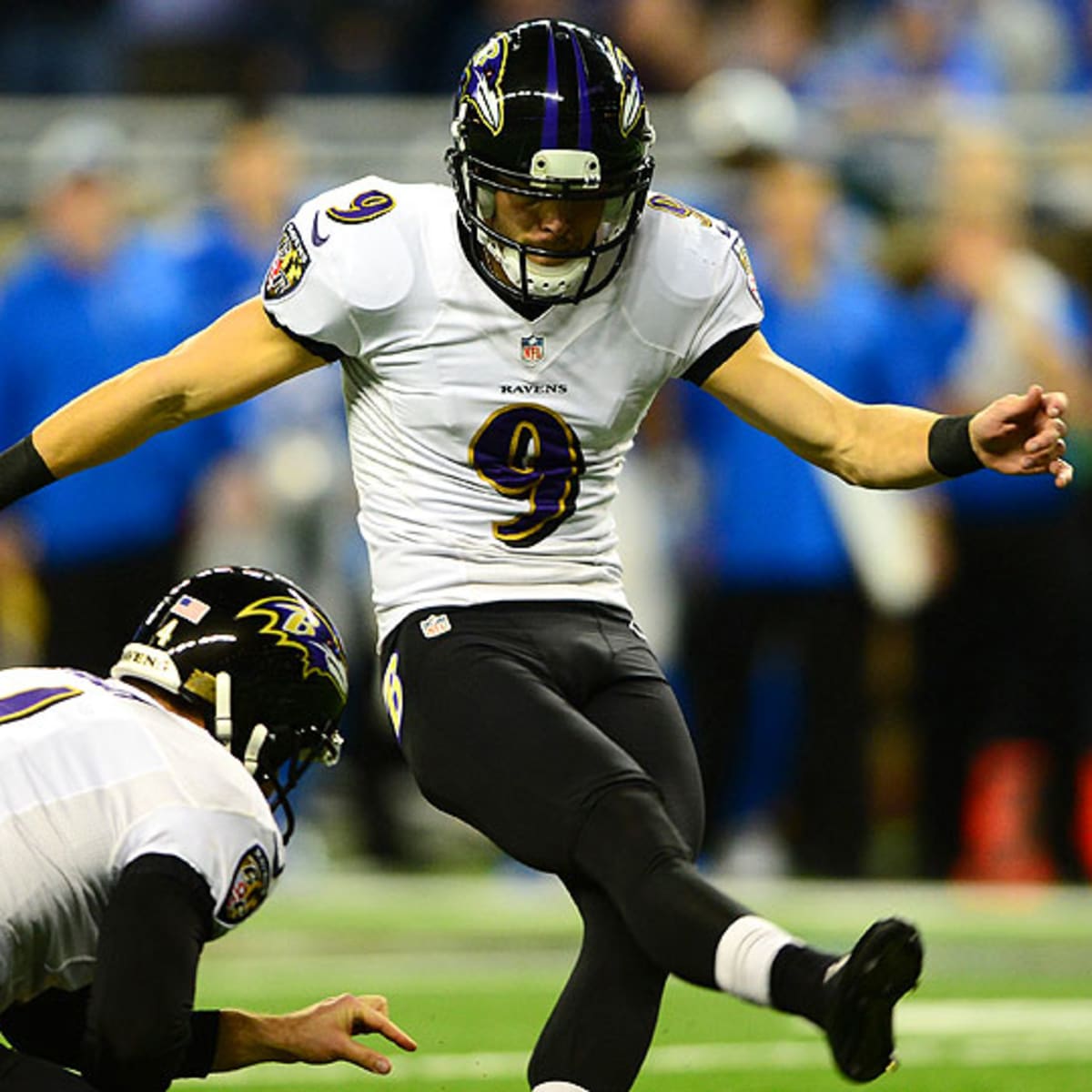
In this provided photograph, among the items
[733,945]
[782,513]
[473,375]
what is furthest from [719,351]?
[782,513]

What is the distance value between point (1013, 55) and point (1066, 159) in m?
0.87

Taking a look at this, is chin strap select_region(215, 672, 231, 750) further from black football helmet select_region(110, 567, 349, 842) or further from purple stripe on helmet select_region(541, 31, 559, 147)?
purple stripe on helmet select_region(541, 31, 559, 147)

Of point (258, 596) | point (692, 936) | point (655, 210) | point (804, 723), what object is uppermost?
point (655, 210)

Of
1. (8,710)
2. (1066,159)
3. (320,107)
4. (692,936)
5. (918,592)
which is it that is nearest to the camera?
(692,936)

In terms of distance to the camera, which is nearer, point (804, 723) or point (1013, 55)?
point (804, 723)

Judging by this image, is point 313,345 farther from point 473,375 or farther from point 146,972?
point 146,972

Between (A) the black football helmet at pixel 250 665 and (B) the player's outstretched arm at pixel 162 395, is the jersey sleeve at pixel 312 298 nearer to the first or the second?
(B) the player's outstretched arm at pixel 162 395

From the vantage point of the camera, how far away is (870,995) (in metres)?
3.61

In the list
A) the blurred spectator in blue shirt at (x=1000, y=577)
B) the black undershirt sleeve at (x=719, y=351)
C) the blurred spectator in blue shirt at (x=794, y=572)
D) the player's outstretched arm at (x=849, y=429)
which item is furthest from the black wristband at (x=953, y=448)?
the blurred spectator in blue shirt at (x=1000, y=577)

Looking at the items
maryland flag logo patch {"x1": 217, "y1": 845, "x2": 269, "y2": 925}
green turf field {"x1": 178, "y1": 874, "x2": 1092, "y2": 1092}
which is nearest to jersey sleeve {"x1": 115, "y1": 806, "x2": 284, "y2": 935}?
maryland flag logo patch {"x1": 217, "y1": 845, "x2": 269, "y2": 925}

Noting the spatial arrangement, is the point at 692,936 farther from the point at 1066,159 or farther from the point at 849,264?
the point at 1066,159

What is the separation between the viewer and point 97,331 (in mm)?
9438

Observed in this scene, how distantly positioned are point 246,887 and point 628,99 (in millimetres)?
1520

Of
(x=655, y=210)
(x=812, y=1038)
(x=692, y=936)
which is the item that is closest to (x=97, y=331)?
(x=812, y=1038)
